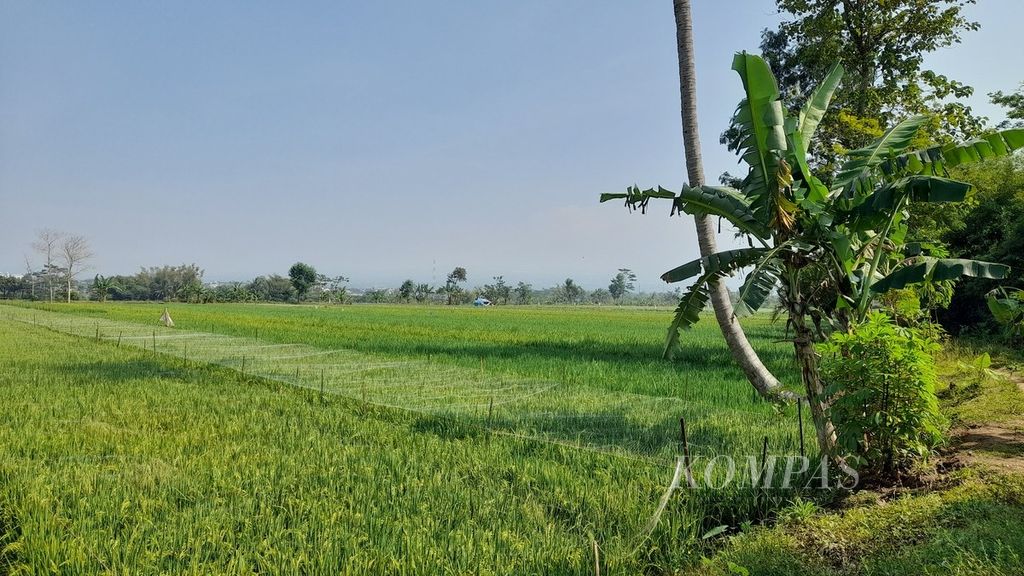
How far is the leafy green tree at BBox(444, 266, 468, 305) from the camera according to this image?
82588mm

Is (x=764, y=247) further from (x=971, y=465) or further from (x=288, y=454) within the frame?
(x=288, y=454)

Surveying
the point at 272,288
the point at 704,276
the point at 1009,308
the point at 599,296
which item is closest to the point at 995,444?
the point at 1009,308

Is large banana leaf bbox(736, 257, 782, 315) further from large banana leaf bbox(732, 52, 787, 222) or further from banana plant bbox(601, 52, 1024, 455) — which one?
large banana leaf bbox(732, 52, 787, 222)

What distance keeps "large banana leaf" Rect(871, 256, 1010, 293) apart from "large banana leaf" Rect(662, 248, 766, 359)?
87cm

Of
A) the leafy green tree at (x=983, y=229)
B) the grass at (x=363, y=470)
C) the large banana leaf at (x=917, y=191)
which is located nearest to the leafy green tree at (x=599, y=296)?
the leafy green tree at (x=983, y=229)

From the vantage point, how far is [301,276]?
80.0 metres

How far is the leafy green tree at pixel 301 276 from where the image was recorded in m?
79.6

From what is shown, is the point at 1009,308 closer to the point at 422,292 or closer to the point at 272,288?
the point at 422,292

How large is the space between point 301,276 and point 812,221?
81.4 meters

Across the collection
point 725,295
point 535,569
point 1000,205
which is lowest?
point 535,569

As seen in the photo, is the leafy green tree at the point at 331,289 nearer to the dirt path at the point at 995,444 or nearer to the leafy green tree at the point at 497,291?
the leafy green tree at the point at 497,291

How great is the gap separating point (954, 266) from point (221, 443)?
5997 mm

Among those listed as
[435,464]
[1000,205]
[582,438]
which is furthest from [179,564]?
[1000,205]

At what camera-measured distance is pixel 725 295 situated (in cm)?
687
